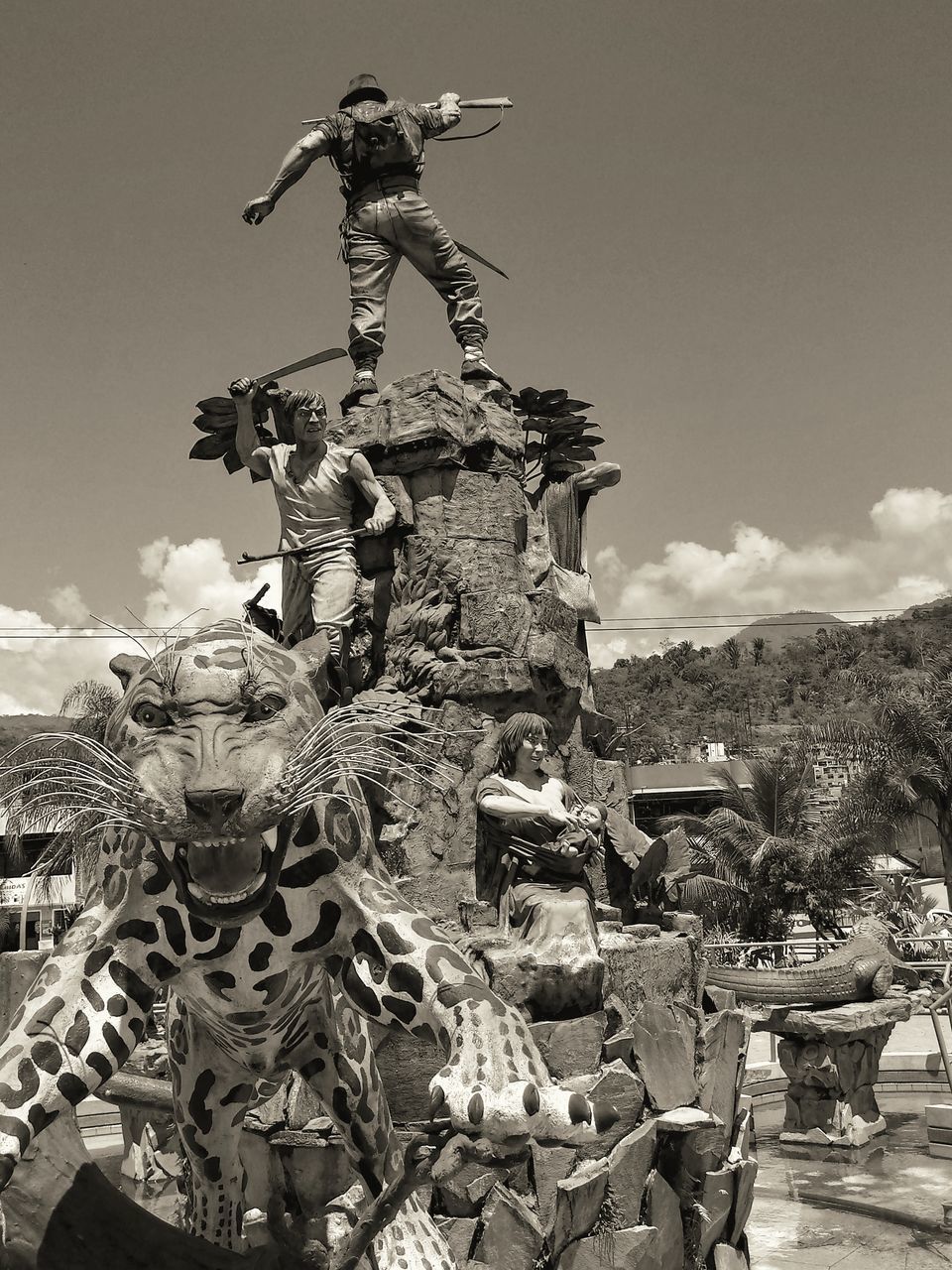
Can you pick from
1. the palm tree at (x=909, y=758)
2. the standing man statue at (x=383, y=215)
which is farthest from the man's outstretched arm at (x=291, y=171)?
the palm tree at (x=909, y=758)

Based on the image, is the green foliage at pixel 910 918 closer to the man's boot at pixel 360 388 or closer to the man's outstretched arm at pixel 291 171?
the man's boot at pixel 360 388

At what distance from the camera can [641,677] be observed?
251ft

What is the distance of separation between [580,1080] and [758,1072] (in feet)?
24.5

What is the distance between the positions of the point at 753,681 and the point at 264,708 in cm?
7648

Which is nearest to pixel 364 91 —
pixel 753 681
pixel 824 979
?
pixel 824 979

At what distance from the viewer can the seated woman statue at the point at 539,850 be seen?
17.6 ft

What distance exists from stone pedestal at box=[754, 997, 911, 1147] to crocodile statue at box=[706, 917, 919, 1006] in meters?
0.13

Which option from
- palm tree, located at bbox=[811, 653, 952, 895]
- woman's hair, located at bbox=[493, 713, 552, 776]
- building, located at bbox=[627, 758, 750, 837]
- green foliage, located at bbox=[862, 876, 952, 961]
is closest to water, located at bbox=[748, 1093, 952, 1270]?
woman's hair, located at bbox=[493, 713, 552, 776]

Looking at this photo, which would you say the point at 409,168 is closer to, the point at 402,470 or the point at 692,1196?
the point at 402,470

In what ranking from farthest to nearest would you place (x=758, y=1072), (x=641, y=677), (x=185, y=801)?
(x=641, y=677) → (x=758, y=1072) → (x=185, y=801)

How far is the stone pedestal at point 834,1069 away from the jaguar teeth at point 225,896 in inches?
323

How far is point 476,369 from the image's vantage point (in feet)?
25.2

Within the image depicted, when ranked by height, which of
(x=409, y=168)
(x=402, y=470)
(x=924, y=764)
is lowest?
(x=924, y=764)

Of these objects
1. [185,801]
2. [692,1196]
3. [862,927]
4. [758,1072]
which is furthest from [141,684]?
[758,1072]
